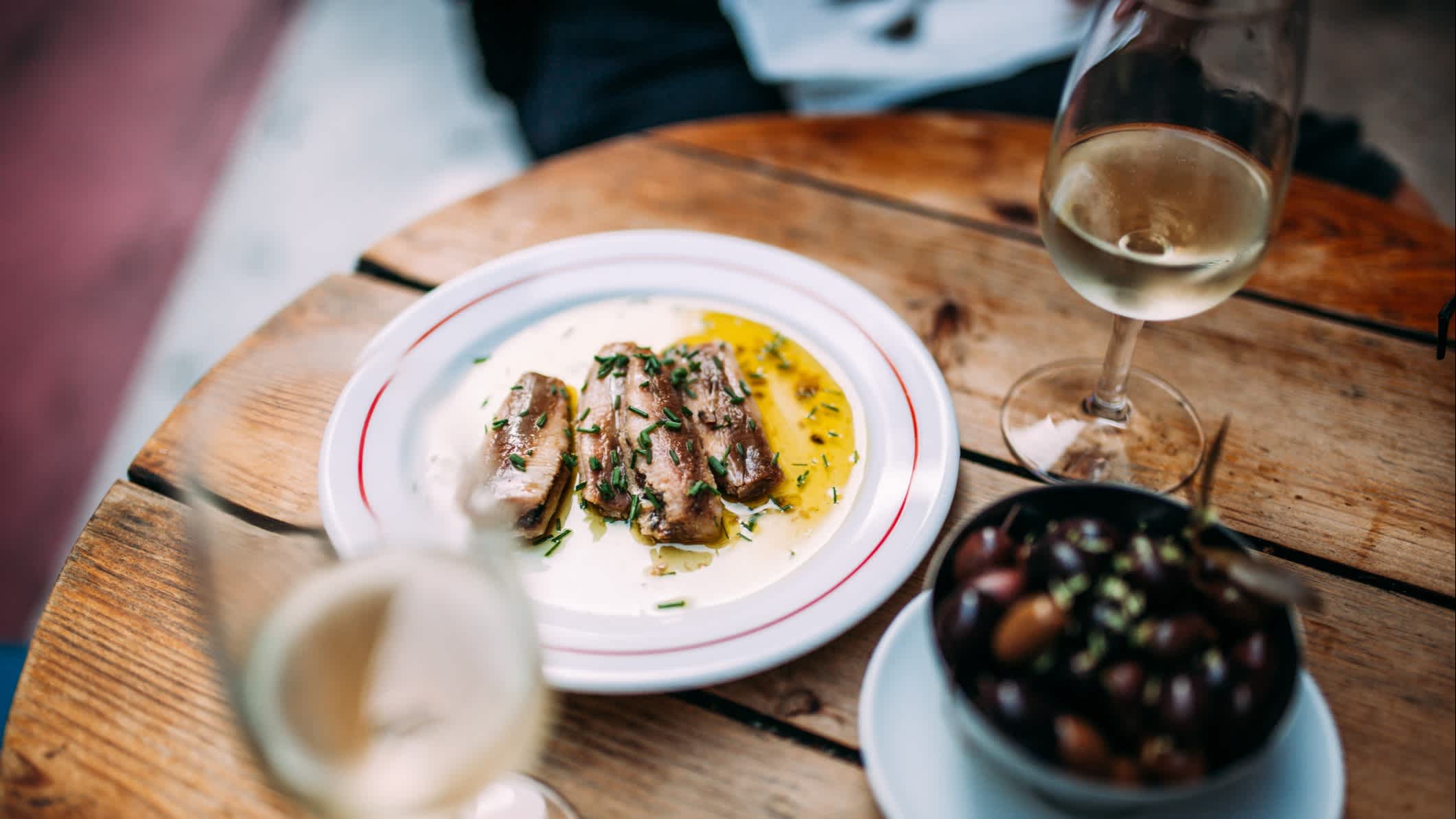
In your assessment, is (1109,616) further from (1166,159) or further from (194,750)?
(194,750)

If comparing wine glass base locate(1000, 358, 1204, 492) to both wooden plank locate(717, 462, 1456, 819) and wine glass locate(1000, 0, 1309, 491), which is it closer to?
wine glass locate(1000, 0, 1309, 491)

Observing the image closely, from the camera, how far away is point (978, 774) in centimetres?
80

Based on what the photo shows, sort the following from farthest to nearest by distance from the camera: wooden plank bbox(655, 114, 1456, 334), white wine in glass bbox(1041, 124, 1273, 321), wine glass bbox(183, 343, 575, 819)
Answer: wooden plank bbox(655, 114, 1456, 334), white wine in glass bbox(1041, 124, 1273, 321), wine glass bbox(183, 343, 575, 819)

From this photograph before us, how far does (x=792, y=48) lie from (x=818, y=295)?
1.04 meters

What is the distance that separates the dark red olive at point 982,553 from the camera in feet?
2.45

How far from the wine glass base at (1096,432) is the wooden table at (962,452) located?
3 cm

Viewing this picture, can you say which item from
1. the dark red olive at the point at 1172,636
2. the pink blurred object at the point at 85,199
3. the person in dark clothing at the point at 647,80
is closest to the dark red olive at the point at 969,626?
the dark red olive at the point at 1172,636

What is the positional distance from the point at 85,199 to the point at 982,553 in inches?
131

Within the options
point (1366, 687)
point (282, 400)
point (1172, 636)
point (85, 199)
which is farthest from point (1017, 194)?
point (85, 199)

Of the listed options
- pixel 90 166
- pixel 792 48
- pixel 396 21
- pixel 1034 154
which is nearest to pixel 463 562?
pixel 1034 154

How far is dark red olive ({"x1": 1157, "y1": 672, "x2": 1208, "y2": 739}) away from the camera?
0.65 m

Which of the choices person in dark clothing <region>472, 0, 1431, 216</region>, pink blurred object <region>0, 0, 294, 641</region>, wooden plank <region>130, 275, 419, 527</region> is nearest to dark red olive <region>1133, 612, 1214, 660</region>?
wooden plank <region>130, 275, 419, 527</region>

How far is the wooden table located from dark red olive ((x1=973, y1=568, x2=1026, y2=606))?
26 centimetres

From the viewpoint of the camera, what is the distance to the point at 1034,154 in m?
1.48
